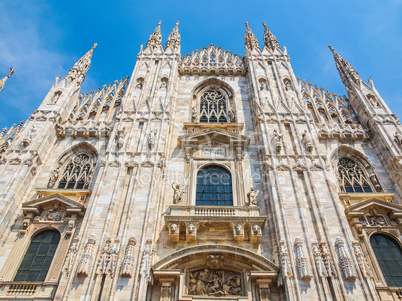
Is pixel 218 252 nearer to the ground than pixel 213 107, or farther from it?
nearer to the ground

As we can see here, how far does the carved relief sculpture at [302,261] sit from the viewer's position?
10672 millimetres

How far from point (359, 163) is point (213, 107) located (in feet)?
28.2

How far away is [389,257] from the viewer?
12.5 metres

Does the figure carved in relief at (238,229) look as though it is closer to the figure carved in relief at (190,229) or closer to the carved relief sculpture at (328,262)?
the figure carved in relief at (190,229)

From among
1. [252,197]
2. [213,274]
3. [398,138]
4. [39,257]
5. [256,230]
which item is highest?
[398,138]

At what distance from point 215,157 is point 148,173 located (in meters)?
3.60

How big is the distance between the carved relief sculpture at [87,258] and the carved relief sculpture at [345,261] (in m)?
8.41

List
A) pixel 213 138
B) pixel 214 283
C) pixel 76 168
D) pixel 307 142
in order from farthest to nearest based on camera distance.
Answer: pixel 213 138, pixel 76 168, pixel 307 142, pixel 214 283

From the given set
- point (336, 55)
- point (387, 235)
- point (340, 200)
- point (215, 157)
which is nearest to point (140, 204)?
point (215, 157)

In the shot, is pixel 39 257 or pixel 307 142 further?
pixel 307 142

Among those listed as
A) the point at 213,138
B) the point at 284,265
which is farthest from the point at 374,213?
the point at 213,138

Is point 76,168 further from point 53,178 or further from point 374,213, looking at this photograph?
point 374,213

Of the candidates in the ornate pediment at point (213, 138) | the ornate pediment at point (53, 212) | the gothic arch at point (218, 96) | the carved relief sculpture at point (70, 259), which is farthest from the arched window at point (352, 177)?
the ornate pediment at point (53, 212)

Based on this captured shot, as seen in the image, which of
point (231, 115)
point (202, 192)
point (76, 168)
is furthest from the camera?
point (231, 115)
